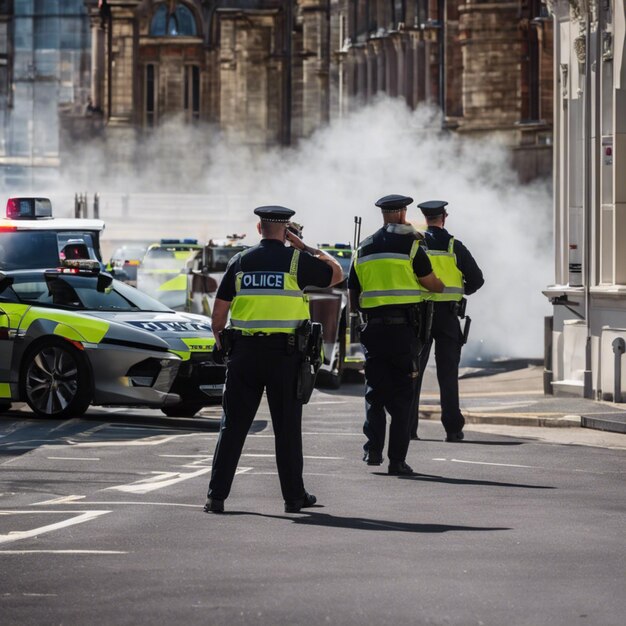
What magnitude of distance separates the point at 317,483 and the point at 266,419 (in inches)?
209

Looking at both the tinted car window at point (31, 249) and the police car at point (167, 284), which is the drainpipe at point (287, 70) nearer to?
the police car at point (167, 284)

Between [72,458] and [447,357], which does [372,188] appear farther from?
[72,458]

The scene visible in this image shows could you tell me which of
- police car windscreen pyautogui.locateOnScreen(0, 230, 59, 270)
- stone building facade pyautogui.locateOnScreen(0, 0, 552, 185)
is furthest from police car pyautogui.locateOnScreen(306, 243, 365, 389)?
stone building facade pyautogui.locateOnScreen(0, 0, 552, 185)

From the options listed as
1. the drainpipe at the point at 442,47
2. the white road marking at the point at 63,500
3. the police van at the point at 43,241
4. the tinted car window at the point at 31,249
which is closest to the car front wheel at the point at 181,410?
the white road marking at the point at 63,500

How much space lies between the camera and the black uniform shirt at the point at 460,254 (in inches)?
552

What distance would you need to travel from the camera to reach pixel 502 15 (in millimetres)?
44469

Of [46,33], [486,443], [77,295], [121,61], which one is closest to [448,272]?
[486,443]

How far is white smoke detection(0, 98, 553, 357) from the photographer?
3306cm

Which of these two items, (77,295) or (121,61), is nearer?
(77,295)

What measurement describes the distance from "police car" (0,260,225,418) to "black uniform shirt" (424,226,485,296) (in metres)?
2.57

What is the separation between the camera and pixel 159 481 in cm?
1134

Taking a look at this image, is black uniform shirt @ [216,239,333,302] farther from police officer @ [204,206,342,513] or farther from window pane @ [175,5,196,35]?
window pane @ [175,5,196,35]

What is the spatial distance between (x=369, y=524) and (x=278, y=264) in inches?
60.4

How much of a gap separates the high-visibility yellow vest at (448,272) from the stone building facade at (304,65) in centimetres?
2821
